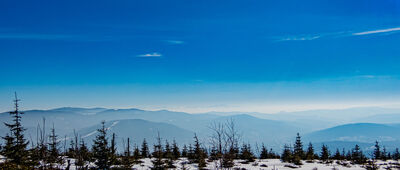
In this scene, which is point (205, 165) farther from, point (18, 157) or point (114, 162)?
point (18, 157)

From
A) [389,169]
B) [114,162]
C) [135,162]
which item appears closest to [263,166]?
[389,169]

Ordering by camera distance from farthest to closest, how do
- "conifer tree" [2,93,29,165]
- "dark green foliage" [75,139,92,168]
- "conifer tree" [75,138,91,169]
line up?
"conifer tree" [2,93,29,165] < "dark green foliage" [75,139,92,168] < "conifer tree" [75,138,91,169]

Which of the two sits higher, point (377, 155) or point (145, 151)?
point (145, 151)

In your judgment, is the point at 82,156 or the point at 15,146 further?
the point at 82,156

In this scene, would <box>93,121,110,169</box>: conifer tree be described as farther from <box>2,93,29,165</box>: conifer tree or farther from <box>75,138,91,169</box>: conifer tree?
<box>2,93,29,165</box>: conifer tree

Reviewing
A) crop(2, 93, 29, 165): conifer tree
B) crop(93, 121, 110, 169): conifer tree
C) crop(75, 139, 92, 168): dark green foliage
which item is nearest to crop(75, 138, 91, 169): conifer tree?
crop(75, 139, 92, 168): dark green foliage

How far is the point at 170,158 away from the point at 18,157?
1378 centimetres

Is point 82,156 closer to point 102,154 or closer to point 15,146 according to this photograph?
point 102,154

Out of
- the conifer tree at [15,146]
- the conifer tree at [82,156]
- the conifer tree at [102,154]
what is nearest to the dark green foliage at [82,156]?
the conifer tree at [82,156]

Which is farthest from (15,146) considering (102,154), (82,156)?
(102,154)

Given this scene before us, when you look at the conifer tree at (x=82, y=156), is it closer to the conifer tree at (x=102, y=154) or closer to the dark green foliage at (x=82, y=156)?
the dark green foliage at (x=82, y=156)

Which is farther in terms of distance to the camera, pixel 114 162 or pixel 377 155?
pixel 377 155

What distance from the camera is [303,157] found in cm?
2817

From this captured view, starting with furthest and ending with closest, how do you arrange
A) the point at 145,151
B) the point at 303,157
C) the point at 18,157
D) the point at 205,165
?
the point at 145,151
the point at 303,157
the point at 205,165
the point at 18,157
